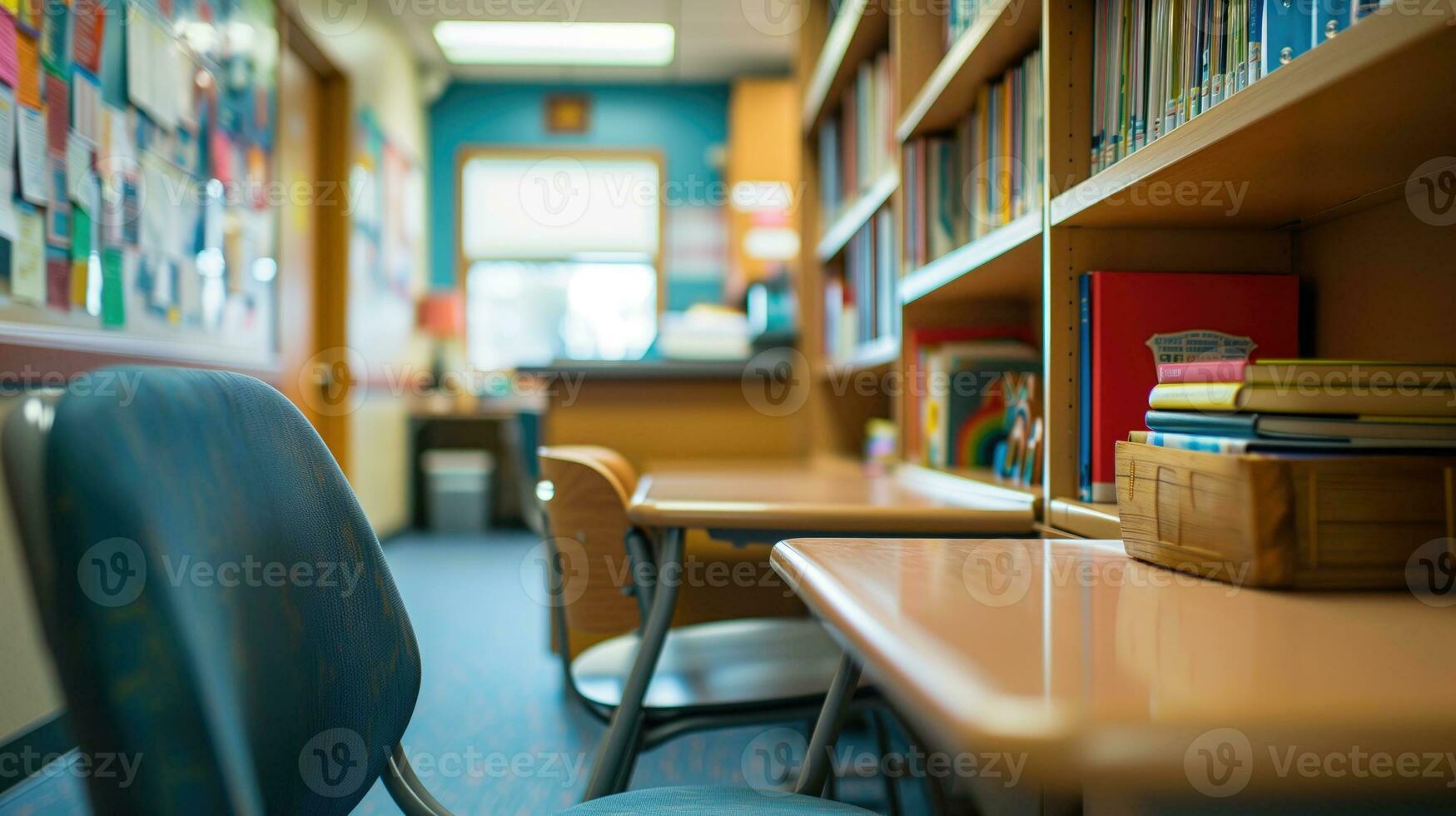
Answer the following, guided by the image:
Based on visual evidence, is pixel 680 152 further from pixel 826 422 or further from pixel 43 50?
pixel 43 50

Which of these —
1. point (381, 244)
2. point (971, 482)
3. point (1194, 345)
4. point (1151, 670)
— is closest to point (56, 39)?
point (971, 482)

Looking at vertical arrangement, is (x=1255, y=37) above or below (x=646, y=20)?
below

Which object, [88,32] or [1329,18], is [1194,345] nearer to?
[1329,18]

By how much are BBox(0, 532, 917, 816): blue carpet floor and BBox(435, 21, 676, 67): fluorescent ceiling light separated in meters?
3.60

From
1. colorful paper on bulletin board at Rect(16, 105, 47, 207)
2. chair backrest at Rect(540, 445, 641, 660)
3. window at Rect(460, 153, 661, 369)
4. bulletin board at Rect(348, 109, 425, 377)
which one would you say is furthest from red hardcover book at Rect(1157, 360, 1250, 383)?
window at Rect(460, 153, 661, 369)

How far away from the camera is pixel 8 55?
6.27 ft

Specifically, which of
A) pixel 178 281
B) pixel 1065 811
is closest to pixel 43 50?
pixel 178 281

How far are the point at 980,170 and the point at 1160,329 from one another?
69 centimetres

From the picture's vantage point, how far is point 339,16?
14.4 feet

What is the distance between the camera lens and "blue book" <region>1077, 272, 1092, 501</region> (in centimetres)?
→ 117

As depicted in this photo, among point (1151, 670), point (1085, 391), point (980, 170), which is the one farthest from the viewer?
point (980, 170)

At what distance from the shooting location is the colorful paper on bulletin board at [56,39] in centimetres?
205

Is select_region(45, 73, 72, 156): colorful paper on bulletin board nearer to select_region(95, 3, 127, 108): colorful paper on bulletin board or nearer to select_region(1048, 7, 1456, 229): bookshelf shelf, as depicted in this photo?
select_region(95, 3, 127, 108): colorful paper on bulletin board

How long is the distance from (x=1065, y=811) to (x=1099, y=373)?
0.73 m
